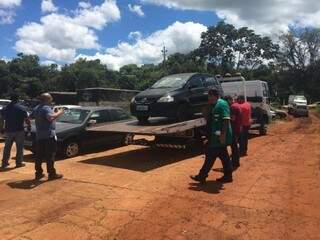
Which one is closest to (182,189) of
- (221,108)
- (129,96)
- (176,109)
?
(221,108)

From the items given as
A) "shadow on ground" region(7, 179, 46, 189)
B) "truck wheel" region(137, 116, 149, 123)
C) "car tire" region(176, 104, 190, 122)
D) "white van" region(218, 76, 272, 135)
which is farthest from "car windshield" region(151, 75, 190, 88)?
"white van" region(218, 76, 272, 135)

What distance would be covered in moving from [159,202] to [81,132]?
589 centimetres

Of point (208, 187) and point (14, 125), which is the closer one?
point (208, 187)

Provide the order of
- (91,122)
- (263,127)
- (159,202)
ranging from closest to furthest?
(159,202)
(91,122)
(263,127)

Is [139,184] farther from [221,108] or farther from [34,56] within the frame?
[34,56]

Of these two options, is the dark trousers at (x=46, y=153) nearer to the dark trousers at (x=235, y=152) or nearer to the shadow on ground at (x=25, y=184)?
the shadow on ground at (x=25, y=184)

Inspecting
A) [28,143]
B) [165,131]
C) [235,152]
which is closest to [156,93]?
[165,131]

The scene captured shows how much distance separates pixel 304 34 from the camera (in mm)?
74250

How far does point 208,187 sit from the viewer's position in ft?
28.9

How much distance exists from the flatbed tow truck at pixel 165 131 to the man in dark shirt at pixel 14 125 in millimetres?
2032

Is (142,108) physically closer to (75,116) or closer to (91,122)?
(91,122)

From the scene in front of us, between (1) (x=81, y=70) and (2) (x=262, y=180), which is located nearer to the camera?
(2) (x=262, y=180)

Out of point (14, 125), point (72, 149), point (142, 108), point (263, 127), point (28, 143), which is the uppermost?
point (142, 108)

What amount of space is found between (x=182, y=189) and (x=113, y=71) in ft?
273
